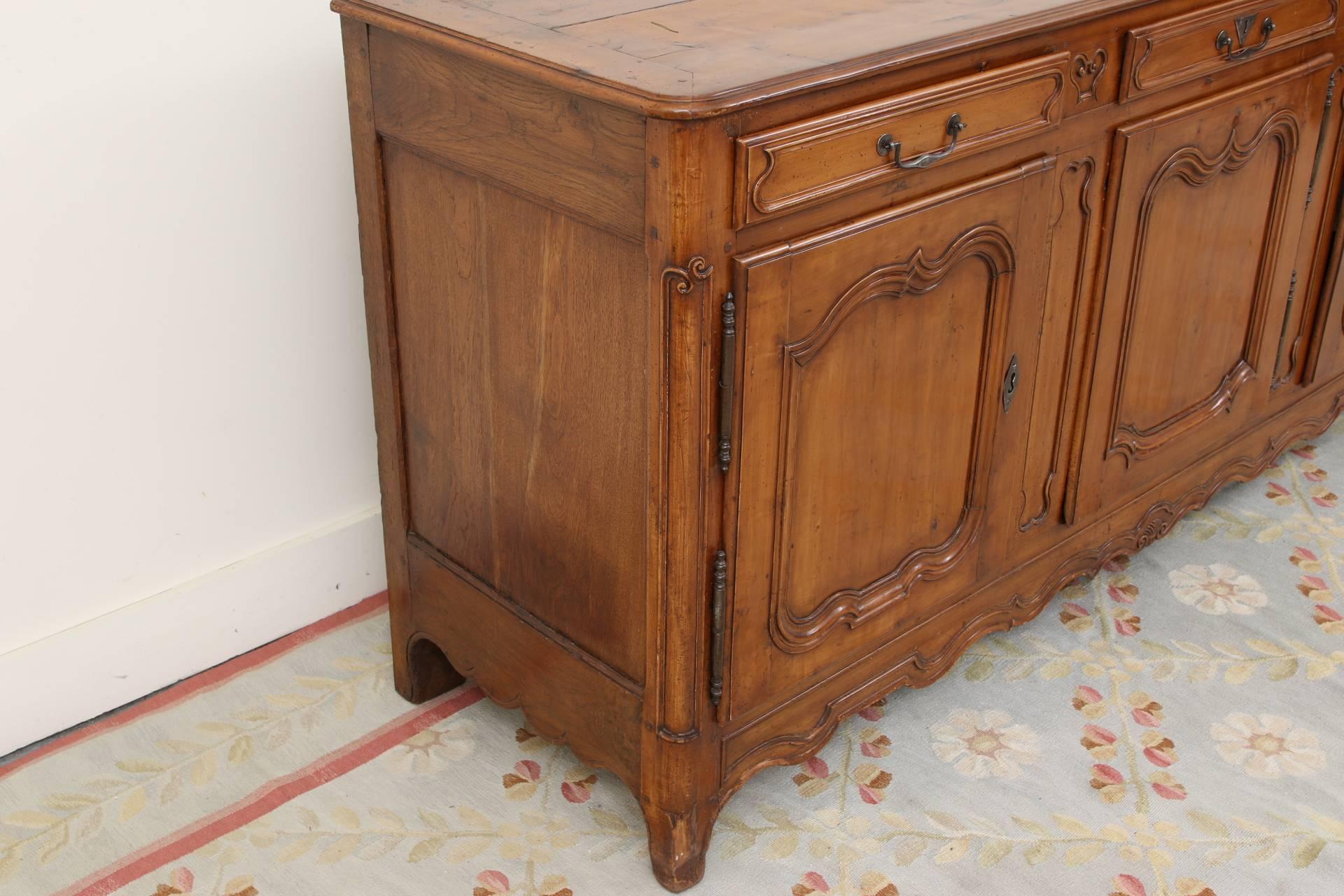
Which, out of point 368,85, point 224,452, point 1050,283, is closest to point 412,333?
point 368,85

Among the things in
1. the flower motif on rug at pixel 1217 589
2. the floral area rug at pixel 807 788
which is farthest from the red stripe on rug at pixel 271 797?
the flower motif on rug at pixel 1217 589

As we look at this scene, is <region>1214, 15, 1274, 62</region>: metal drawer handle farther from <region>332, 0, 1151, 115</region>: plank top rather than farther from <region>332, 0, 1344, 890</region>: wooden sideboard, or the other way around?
<region>332, 0, 1151, 115</region>: plank top

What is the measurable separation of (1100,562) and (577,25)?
1.09 metres

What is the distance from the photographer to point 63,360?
1.66 metres

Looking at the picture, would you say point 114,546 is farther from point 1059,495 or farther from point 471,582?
point 1059,495

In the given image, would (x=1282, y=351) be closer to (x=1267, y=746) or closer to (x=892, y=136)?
(x=1267, y=746)

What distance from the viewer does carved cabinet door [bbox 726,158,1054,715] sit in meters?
1.34

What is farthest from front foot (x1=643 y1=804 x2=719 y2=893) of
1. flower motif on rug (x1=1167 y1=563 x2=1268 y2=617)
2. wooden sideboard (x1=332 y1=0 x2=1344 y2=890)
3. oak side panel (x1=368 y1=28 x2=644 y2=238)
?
flower motif on rug (x1=1167 y1=563 x2=1268 y2=617)

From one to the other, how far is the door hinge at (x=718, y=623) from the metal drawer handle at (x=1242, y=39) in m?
0.89

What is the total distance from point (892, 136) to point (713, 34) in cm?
20

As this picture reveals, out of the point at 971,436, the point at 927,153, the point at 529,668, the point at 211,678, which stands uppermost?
the point at 927,153

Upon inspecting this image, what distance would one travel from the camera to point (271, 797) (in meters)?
1.68

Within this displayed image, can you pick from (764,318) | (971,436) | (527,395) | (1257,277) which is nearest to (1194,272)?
(1257,277)

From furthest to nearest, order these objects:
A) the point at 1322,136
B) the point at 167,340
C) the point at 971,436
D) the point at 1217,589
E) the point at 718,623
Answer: the point at 1217,589, the point at 1322,136, the point at 167,340, the point at 971,436, the point at 718,623
